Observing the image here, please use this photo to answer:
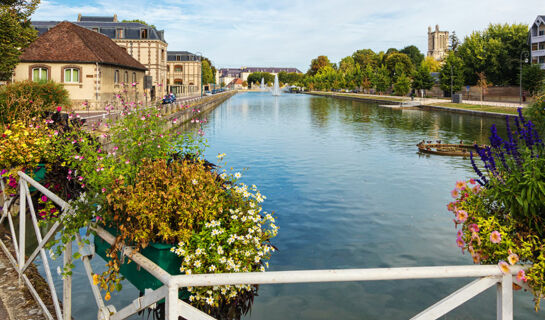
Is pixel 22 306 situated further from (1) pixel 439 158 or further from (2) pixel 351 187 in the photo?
(1) pixel 439 158

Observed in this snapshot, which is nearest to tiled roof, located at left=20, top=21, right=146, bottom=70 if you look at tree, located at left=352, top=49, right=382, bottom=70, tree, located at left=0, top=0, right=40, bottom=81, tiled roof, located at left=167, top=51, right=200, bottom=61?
tree, located at left=0, top=0, right=40, bottom=81

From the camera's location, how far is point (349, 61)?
171m

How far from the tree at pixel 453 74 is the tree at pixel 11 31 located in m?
60.7

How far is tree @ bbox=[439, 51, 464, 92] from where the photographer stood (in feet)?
243

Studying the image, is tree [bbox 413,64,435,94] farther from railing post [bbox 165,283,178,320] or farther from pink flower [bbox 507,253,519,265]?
railing post [bbox 165,283,178,320]

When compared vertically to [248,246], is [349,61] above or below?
above

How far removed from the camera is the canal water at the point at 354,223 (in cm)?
793

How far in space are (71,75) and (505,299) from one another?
4507 cm

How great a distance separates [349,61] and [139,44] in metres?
112

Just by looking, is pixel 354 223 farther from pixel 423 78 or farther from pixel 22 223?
pixel 423 78

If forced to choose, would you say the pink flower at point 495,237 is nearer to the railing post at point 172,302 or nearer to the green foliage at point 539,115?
the railing post at point 172,302

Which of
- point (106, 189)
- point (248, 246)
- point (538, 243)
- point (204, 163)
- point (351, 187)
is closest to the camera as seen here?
point (538, 243)

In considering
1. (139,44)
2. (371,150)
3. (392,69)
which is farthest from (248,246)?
(392,69)

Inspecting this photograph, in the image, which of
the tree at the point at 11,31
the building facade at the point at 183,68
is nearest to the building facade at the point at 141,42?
the tree at the point at 11,31
